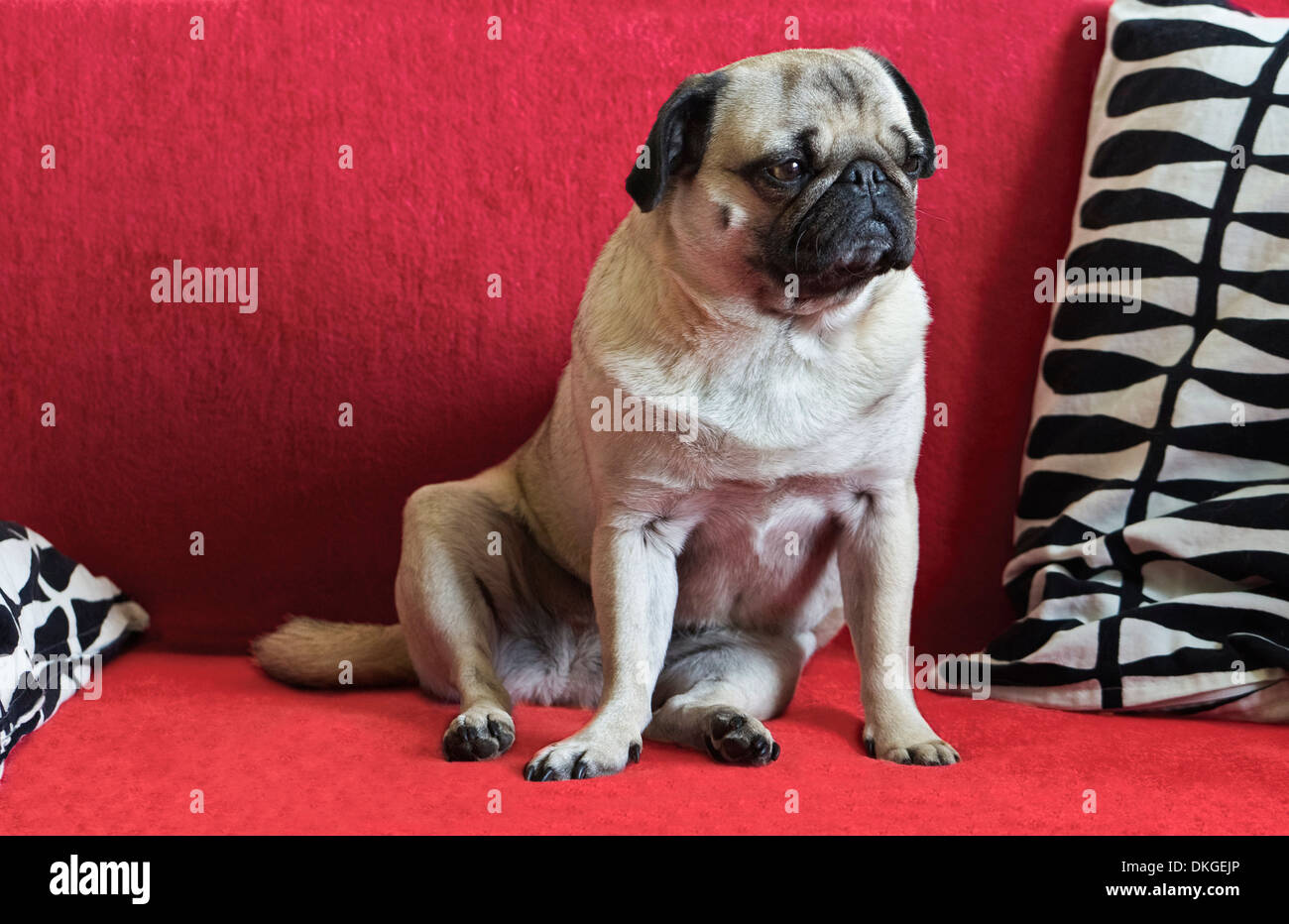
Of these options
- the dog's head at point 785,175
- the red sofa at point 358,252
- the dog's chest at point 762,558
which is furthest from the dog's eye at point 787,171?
the red sofa at point 358,252

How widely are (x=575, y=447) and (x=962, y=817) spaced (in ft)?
2.65

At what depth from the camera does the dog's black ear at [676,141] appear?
1643mm

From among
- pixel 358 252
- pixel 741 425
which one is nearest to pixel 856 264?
pixel 741 425

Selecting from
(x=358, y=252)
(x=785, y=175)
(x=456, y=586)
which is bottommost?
(x=456, y=586)

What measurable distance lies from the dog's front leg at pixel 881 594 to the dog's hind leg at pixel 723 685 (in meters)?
0.15

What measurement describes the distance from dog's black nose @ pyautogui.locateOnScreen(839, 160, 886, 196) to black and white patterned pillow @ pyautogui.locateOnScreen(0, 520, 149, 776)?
123cm

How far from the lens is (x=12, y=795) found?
1.50m

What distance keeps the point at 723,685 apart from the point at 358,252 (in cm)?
99

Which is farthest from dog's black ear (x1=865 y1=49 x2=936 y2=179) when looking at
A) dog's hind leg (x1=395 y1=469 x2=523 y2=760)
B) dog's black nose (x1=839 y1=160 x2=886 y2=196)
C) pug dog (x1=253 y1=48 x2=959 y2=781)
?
dog's hind leg (x1=395 y1=469 x2=523 y2=760)

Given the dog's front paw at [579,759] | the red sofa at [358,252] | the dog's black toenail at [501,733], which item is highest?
the red sofa at [358,252]

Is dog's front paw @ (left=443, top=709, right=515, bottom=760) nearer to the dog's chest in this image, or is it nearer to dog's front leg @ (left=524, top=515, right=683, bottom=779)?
dog's front leg @ (left=524, top=515, right=683, bottom=779)

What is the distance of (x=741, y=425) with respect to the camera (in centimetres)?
169

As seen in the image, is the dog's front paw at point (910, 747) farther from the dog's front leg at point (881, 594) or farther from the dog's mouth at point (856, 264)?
the dog's mouth at point (856, 264)

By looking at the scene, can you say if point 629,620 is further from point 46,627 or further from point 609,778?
point 46,627
